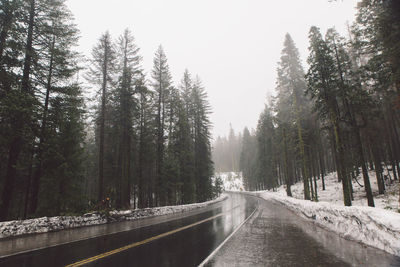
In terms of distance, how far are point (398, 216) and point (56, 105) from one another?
61.9ft

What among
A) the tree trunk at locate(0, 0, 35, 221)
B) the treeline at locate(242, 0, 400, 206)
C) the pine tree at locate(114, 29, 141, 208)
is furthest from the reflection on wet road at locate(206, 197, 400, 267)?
the pine tree at locate(114, 29, 141, 208)

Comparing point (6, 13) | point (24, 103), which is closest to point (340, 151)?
point (24, 103)

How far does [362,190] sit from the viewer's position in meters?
24.5

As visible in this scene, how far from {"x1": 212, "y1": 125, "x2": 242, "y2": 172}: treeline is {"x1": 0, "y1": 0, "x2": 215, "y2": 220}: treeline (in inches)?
3336

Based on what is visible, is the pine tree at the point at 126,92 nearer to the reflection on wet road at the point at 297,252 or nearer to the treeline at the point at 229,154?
the reflection on wet road at the point at 297,252

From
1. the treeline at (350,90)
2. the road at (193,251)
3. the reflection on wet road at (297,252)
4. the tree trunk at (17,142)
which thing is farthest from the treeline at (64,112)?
the treeline at (350,90)

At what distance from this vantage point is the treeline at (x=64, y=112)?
1155 centimetres

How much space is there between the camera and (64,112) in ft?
48.2

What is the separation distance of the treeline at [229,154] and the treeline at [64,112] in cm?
8474

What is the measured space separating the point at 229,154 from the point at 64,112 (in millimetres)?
111403

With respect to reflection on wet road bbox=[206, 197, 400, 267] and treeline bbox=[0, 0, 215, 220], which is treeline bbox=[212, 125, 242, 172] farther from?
reflection on wet road bbox=[206, 197, 400, 267]

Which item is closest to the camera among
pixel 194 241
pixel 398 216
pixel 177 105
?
pixel 398 216

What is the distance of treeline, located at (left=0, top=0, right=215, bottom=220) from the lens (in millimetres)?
11555

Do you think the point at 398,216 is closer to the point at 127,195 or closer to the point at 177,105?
the point at 127,195
